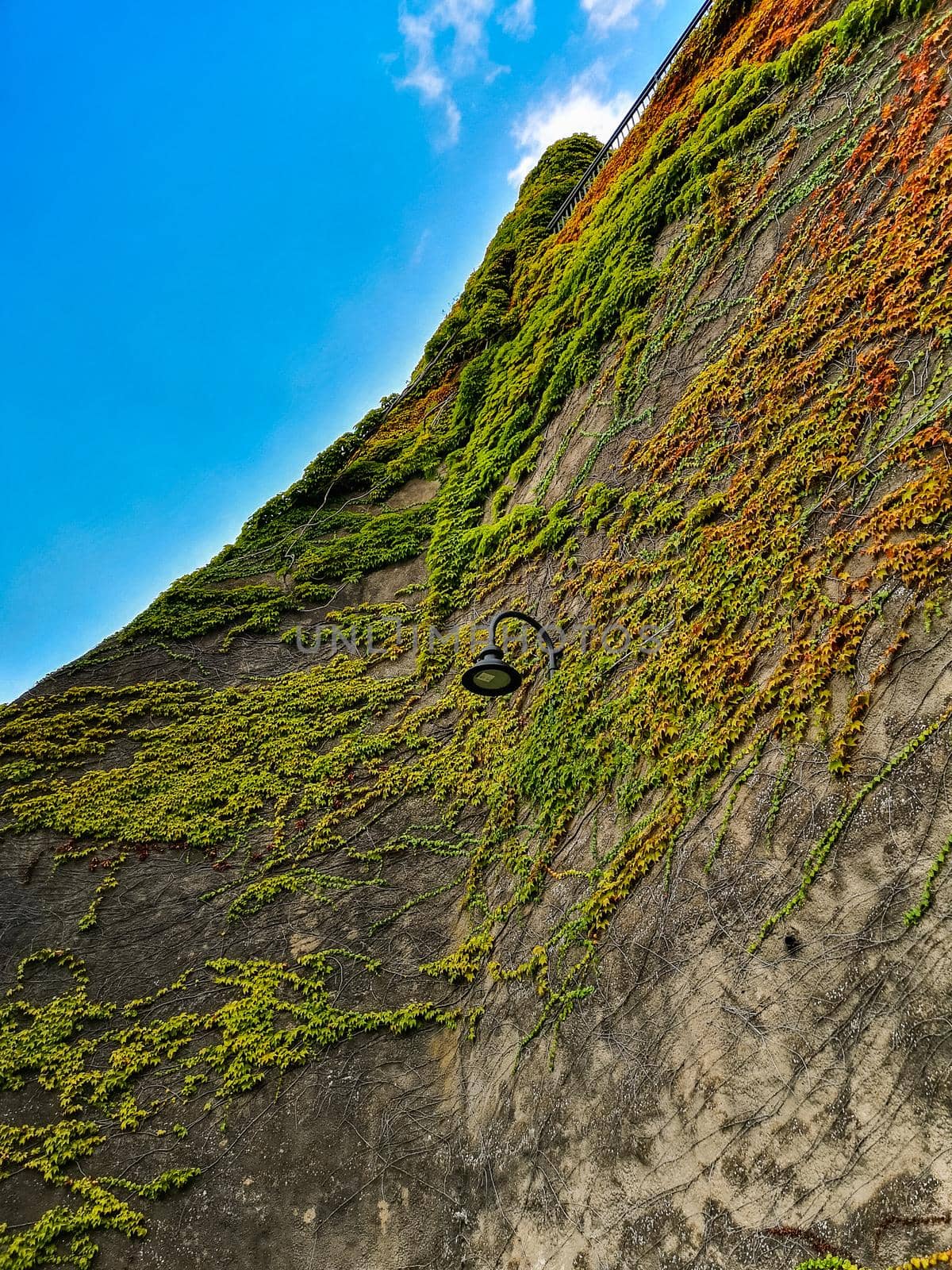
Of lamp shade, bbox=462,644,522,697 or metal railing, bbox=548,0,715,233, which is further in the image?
metal railing, bbox=548,0,715,233

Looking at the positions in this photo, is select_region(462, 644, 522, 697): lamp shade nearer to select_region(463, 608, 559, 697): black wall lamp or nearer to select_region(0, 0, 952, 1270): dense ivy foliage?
select_region(463, 608, 559, 697): black wall lamp

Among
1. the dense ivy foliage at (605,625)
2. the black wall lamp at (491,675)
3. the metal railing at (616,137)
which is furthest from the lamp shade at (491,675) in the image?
the metal railing at (616,137)

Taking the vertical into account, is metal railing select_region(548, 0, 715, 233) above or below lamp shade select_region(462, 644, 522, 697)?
above

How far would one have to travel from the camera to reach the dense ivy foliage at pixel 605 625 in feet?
15.1

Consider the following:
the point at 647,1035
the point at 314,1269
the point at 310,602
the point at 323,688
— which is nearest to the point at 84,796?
the point at 323,688

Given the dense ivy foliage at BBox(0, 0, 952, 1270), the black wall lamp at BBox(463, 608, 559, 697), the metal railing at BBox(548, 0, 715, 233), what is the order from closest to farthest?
the dense ivy foliage at BBox(0, 0, 952, 1270) < the black wall lamp at BBox(463, 608, 559, 697) < the metal railing at BBox(548, 0, 715, 233)

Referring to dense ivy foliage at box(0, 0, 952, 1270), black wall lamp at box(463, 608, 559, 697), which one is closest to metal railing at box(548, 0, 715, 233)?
dense ivy foliage at box(0, 0, 952, 1270)

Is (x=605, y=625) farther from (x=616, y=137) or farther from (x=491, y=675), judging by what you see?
(x=616, y=137)

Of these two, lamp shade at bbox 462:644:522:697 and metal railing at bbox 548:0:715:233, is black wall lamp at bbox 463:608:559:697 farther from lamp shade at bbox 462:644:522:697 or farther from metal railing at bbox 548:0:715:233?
metal railing at bbox 548:0:715:233

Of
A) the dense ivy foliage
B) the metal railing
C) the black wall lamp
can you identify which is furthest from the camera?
the metal railing

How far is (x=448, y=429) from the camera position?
510 inches

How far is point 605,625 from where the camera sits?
658cm

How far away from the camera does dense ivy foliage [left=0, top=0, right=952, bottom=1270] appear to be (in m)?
4.61

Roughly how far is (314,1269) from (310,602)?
7.63m
